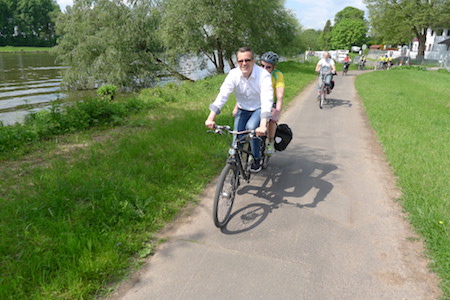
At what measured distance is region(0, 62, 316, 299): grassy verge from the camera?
2.62m

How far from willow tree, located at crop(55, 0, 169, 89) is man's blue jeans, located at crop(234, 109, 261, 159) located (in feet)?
60.1

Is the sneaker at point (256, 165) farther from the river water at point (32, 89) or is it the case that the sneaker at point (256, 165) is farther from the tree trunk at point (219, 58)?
the tree trunk at point (219, 58)

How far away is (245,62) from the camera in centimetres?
354

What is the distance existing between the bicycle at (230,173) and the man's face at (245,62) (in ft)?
2.44

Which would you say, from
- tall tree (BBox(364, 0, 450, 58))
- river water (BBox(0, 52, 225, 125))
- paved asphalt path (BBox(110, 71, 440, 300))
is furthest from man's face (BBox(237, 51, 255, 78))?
tall tree (BBox(364, 0, 450, 58))

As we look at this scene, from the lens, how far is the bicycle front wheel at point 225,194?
330cm

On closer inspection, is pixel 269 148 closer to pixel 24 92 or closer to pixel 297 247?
pixel 297 247

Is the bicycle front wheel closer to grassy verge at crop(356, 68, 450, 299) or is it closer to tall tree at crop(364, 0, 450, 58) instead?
grassy verge at crop(356, 68, 450, 299)

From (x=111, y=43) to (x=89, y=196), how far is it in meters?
19.6

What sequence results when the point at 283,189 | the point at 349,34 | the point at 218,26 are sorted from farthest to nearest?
the point at 349,34 → the point at 218,26 → the point at 283,189

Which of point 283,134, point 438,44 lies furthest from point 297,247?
point 438,44

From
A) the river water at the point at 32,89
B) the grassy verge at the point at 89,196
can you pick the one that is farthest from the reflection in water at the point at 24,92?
the grassy verge at the point at 89,196

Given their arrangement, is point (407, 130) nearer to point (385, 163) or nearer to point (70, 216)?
point (385, 163)

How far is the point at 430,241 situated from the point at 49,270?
147 inches
